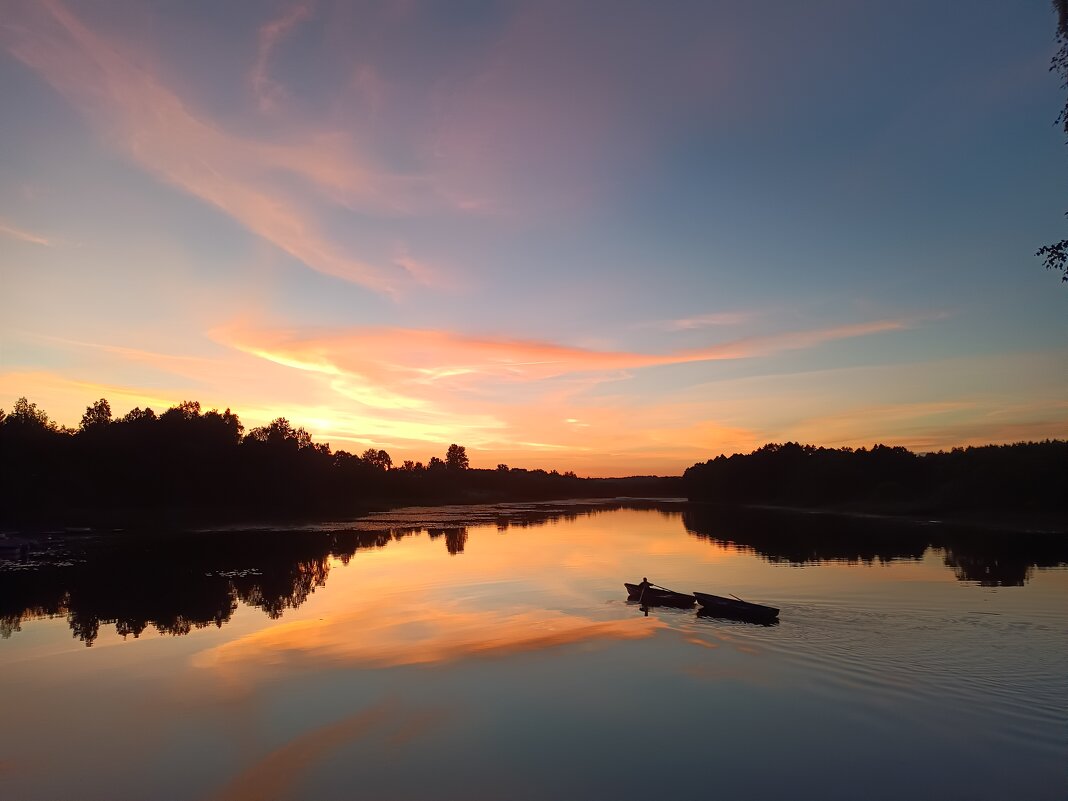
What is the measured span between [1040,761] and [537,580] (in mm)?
26971

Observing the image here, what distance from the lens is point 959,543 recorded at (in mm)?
55406

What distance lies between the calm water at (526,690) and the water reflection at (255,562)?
14.9 inches

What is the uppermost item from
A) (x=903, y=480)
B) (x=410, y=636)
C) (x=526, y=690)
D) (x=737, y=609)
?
(x=903, y=480)

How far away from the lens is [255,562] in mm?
46156

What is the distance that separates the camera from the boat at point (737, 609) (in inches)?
953

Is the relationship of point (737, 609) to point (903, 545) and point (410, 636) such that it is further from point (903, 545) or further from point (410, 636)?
point (903, 545)

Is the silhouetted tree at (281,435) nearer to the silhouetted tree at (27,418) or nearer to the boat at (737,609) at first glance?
the silhouetted tree at (27,418)

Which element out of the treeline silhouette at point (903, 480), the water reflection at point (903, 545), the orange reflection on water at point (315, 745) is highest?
the treeline silhouette at point (903, 480)

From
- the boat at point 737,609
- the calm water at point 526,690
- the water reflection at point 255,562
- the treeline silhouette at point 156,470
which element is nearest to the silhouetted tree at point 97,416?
the treeline silhouette at point 156,470

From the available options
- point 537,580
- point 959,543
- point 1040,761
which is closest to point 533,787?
point 1040,761

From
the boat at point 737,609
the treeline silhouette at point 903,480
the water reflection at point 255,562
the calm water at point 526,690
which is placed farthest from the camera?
the treeline silhouette at point 903,480

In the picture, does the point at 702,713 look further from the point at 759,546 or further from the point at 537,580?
the point at 759,546

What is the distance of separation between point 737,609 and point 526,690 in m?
11.6

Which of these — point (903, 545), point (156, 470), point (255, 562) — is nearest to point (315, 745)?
point (255, 562)
